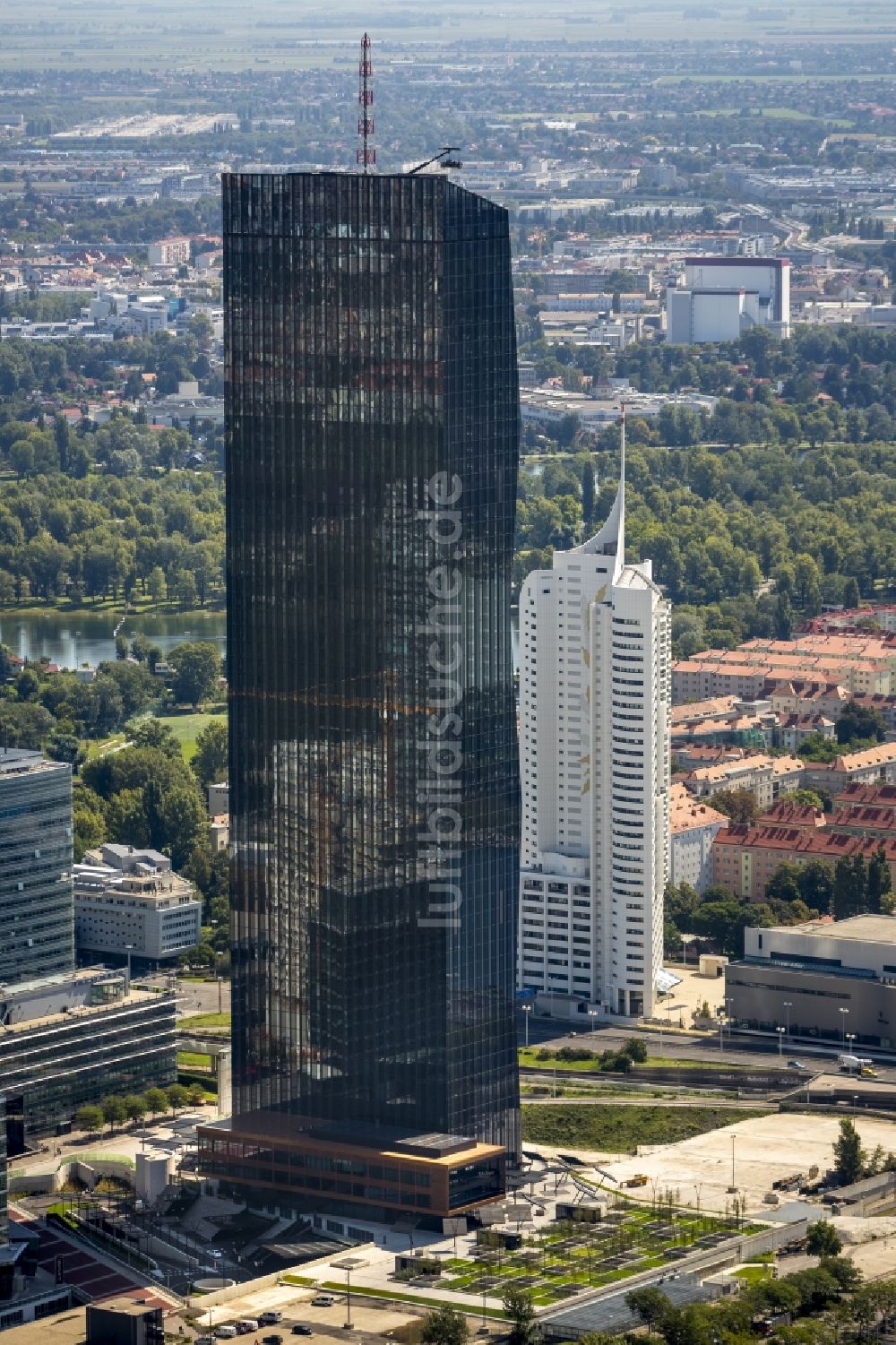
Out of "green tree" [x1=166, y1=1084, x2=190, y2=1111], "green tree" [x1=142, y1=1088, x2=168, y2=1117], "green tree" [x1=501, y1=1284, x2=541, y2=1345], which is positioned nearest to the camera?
"green tree" [x1=501, y1=1284, x2=541, y2=1345]

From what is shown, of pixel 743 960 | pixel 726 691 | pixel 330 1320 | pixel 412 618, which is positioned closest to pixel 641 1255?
pixel 330 1320

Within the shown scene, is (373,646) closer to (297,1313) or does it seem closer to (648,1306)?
(297,1313)

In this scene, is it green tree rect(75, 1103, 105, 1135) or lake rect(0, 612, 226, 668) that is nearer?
green tree rect(75, 1103, 105, 1135)

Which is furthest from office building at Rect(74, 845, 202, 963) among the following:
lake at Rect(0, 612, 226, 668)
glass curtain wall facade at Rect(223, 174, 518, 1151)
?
lake at Rect(0, 612, 226, 668)

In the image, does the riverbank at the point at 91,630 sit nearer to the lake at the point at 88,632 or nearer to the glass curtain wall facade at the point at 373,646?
the lake at the point at 88,632

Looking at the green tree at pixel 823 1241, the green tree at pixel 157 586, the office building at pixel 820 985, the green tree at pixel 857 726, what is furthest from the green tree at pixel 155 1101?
the green tree at pixel 157 586

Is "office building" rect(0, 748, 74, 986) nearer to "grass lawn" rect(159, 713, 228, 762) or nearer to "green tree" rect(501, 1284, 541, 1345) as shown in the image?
"green tree" rect(501, 1284, 541, 1345)

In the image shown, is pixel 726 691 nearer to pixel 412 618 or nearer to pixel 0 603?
pixel 0 603
